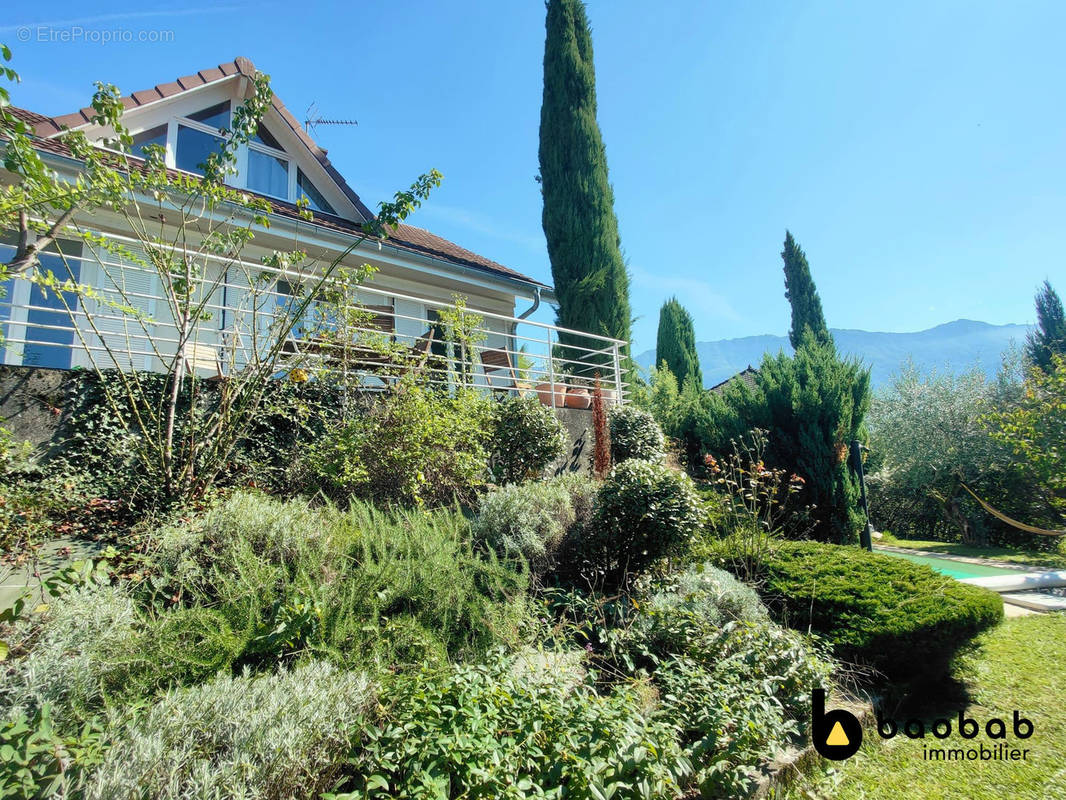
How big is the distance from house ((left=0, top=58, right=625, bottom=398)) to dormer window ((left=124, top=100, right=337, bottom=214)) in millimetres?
19

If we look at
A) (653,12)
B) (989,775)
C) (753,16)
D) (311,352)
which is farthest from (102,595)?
(653,12)

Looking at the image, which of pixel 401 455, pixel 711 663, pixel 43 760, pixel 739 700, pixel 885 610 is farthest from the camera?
pixel 401 455

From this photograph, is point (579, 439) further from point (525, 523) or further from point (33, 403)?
point (33, 403)

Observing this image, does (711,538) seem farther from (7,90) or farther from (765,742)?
(7,90)

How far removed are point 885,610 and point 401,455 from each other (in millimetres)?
3958

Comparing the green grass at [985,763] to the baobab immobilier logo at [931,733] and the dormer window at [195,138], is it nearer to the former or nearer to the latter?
the baobab immobilier logo at [931,733]

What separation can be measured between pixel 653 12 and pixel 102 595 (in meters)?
10.9

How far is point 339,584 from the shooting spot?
2770 mm

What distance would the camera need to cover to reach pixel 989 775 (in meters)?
2.71

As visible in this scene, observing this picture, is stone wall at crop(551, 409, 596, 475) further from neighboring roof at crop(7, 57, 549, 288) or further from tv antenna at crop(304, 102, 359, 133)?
tv antenna at crop(304, 102, 359, 133)

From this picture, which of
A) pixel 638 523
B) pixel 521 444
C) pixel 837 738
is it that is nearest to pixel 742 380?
pixel 521 444

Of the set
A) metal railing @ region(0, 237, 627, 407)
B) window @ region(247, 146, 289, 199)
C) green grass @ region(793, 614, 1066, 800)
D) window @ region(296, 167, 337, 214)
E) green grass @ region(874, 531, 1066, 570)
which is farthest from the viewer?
window @ region(296, 167, 337, 214)

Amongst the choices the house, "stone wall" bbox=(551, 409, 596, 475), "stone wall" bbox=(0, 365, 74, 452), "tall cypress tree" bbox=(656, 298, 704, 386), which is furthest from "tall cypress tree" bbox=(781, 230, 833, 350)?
"stone wall" bbox=(0, 365, 74, 452)

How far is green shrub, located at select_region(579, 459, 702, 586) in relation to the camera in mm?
4191
